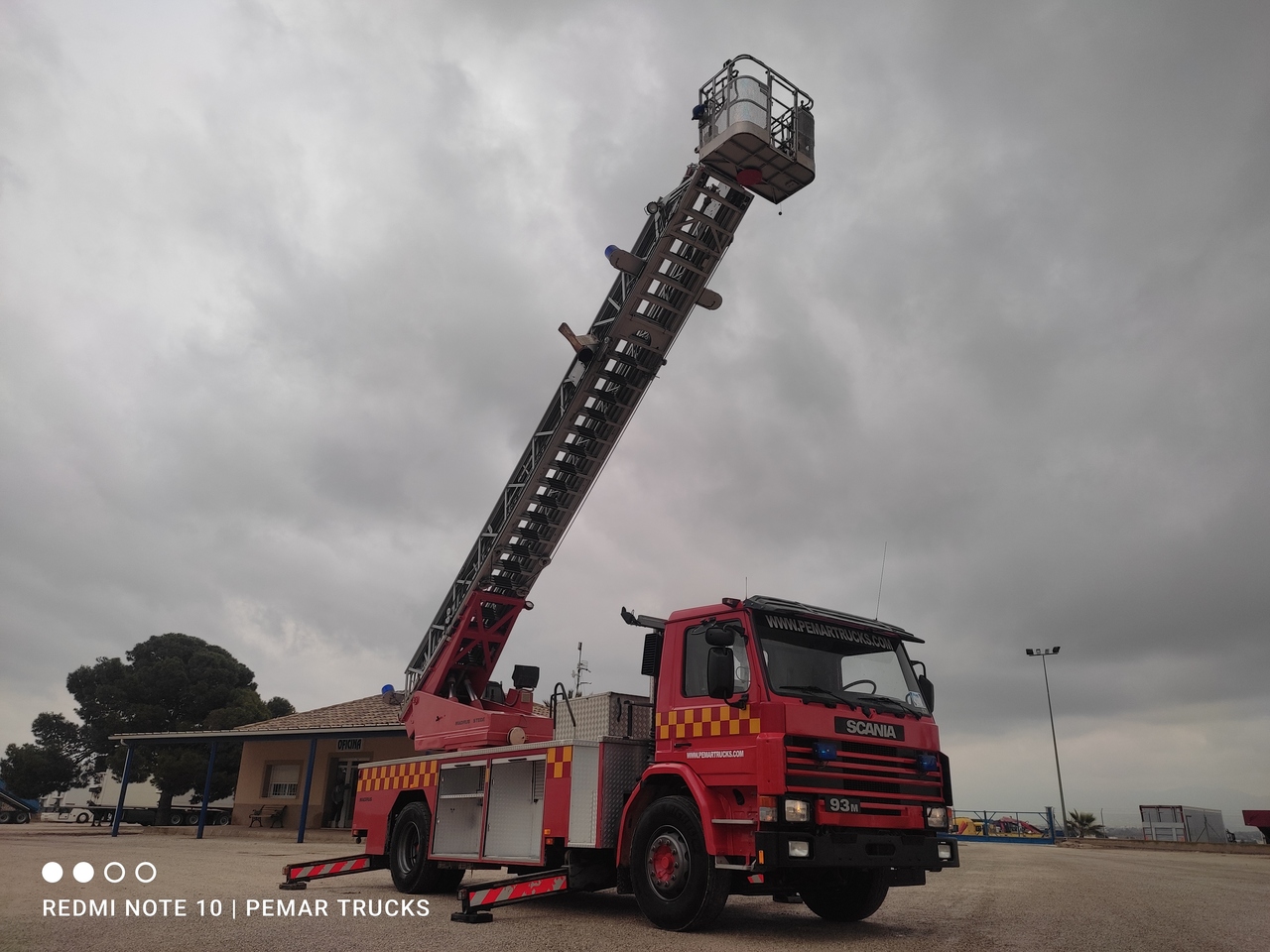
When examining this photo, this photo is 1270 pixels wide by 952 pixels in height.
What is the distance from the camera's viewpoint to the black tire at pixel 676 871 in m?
6.88

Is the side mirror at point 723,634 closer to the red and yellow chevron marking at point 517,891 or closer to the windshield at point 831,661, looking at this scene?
the windshield at point 831,661

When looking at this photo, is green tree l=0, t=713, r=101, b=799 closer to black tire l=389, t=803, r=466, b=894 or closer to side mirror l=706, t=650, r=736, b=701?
black tire l=389, t=803, r=466, b=894

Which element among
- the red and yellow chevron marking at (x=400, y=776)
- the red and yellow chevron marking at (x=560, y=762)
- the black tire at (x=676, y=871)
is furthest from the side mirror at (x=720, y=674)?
the red and yellow chevron marking at (x=400, y=776)

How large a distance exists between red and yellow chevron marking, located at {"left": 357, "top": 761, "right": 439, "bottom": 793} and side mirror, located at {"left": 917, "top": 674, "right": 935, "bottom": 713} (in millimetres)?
5793

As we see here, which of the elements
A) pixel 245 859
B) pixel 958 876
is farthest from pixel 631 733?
pixel 245 859

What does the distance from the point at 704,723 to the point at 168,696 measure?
51.6 metres

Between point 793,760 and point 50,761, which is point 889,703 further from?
point 50,761

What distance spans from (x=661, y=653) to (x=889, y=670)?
7.16 ft

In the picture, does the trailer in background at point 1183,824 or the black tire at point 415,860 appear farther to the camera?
the trailer in background at point 1183,824

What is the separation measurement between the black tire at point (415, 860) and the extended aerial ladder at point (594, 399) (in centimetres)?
104

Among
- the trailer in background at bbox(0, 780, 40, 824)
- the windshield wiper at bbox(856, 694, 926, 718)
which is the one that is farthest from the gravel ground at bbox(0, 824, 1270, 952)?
the trailer in background at bbox(0, 780, 40, 824)

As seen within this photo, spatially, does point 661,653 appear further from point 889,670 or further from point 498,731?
point 498,731

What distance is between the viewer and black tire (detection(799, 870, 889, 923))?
7921mm

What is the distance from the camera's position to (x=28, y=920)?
7.51 metres
